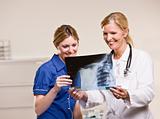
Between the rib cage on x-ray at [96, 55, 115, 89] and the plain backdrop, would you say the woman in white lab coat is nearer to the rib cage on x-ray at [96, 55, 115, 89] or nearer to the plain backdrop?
the rib cage on x-ray at [96, 55, 115, 89]

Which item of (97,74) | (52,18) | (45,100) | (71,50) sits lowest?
(45,100)

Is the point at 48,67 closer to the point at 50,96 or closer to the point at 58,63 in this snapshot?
the point at 58,63

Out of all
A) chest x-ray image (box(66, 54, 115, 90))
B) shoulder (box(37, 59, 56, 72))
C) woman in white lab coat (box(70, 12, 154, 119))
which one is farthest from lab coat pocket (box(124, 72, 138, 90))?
shoulder (box(37, 59, 56, 72))

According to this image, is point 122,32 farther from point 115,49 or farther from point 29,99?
point 29,99

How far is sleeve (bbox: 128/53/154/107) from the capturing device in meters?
Answer: 1.64

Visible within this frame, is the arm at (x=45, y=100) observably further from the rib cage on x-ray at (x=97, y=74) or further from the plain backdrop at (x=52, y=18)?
the plain backdrop at (x=52, y=18)

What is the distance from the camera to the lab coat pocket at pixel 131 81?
67.5 inches

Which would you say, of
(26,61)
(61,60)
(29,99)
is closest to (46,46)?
(26,61)

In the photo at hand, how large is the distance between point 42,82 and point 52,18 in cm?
131

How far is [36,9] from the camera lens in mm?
2949

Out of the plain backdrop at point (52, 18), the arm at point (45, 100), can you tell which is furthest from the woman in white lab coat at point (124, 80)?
the plain backdrop at point (52, 18)

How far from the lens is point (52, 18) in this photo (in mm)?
2955

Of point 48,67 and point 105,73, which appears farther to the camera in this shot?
point 48,67

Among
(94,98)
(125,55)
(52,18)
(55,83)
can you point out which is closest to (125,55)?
(125,55)
